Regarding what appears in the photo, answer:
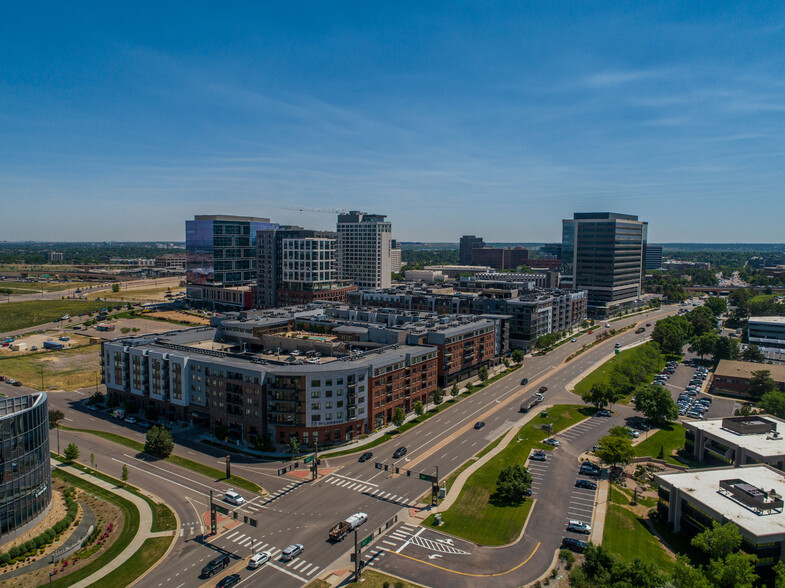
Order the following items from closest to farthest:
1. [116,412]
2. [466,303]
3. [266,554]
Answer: [266,554], [116,412], [466,303]

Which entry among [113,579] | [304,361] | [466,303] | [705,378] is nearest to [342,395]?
[304,361]

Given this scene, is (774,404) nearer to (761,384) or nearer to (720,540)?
(761,384)

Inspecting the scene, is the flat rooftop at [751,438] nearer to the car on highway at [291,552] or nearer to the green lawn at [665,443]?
the green lawn at [665,443]

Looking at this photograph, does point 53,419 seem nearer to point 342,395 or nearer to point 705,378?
point 342,395

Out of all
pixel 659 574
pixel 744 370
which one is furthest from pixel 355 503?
pixel 744 370

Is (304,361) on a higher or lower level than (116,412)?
higher

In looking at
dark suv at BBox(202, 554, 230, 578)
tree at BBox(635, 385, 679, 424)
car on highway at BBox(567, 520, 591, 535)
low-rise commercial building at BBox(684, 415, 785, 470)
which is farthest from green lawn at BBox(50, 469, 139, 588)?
tree at BBox(635, 385, 679, 424)

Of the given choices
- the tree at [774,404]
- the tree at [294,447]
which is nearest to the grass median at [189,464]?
the tree at [294,447]
